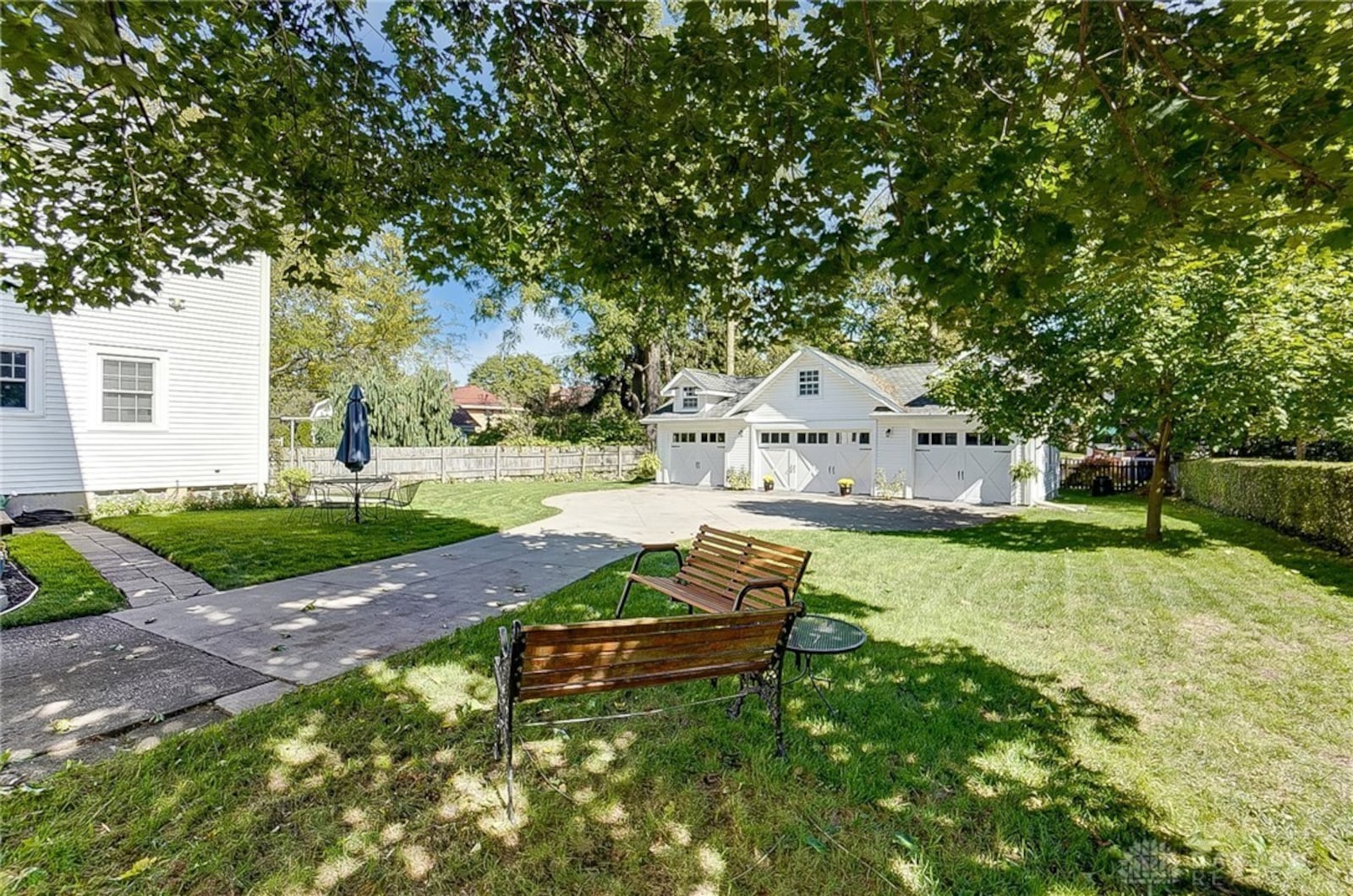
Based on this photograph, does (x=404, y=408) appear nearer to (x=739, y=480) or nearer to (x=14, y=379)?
(x=14, y=379)

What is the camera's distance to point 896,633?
212 inches

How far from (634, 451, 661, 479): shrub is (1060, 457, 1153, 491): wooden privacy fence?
49.7ft

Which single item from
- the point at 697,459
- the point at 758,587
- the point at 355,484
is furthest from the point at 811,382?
the point at 758,587

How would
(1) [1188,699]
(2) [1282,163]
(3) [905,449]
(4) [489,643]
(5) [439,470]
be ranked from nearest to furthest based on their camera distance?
1. (2) [1282,163]
2. (1) [1188,699]
3. (4) [489,643]
4. (3) [905,449]
5. (5) [439,470]

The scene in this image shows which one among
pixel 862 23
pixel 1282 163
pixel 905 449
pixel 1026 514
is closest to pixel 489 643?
pixel 862 23

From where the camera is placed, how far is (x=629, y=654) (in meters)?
2.92

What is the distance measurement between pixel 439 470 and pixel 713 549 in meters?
18.6

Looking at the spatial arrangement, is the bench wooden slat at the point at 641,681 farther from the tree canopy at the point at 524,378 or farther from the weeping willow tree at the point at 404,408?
the tree canopy at the point at 524,378

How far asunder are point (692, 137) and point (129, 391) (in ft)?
42.7

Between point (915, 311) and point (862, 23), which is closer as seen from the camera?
point (862, 23)

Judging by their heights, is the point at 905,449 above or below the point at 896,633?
above

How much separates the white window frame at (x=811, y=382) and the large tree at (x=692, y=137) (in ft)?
49.4

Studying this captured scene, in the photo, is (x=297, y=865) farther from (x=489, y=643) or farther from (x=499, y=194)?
(x=499, y=194)

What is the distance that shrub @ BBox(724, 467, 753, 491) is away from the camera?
21141 millimetres
